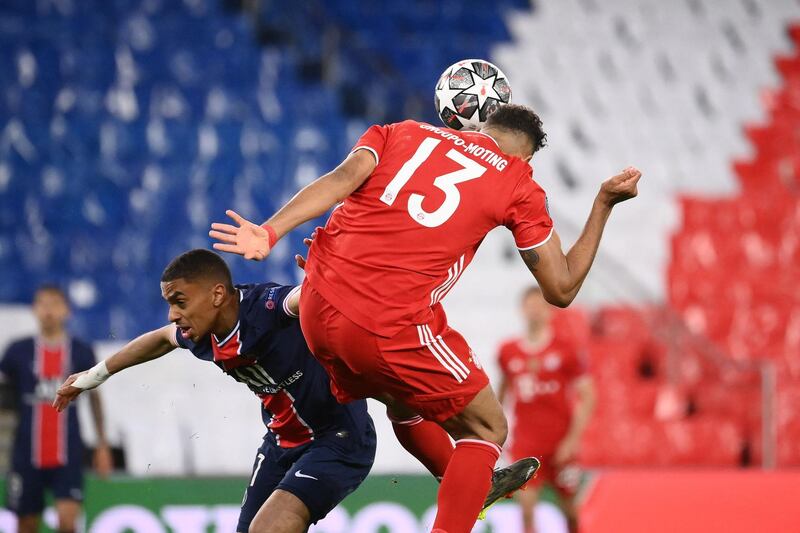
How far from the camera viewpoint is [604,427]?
11.6 m

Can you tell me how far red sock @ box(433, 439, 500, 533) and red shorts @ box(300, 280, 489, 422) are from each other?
0.55 ft

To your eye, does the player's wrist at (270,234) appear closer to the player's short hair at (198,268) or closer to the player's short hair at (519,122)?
the player's short hair at (198,268)

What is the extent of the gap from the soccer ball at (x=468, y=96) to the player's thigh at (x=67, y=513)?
14.1 feet

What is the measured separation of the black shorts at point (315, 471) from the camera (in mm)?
4938

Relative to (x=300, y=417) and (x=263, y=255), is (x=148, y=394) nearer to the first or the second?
(x=300, y=417)

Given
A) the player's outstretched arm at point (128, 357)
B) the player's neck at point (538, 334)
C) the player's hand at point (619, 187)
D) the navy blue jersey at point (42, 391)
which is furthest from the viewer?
the player's neck at point (538, 334)

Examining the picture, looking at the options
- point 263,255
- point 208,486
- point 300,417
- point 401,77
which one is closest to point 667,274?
point 401,77

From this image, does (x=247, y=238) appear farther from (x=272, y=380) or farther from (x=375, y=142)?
(x=272, y=380)

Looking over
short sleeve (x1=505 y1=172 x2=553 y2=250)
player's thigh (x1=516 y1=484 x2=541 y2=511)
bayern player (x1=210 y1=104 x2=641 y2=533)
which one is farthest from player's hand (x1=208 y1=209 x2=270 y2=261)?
player's thigh (x1=516 y1=484 x2=541 y2=511)

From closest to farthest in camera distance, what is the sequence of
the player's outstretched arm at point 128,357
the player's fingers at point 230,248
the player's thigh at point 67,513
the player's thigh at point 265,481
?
the player's fingers at point 230,248 → the player's outstretched arm at point 128,357 → the player's thigh at point 265,481 → the player's thigh at point 67,513

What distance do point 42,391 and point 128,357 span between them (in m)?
3.44

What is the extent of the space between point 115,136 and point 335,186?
8.15 metres

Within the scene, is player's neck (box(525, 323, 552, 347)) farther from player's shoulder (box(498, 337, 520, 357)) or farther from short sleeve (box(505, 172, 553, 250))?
short sleeve (box(505, 172, 553, 250))

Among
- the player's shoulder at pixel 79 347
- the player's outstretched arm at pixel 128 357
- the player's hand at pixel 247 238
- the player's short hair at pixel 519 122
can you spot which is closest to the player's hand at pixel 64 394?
the player's outstretched arm at pixel 128 357
